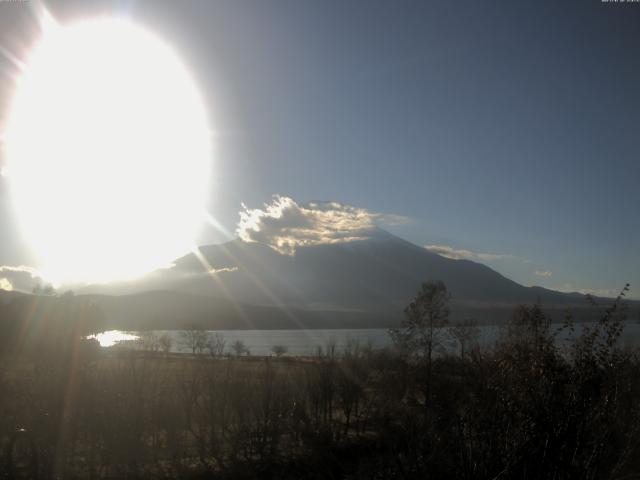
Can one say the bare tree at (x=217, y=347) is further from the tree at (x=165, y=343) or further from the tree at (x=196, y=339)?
the tree at (x=165, y=343)

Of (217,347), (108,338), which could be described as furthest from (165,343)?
(217,347)

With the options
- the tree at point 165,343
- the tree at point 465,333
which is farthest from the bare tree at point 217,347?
the tree at point 465,333

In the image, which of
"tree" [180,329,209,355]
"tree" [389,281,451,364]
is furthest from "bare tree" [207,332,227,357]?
"tree" [389,281,451,364]

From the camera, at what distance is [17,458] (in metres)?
21.1

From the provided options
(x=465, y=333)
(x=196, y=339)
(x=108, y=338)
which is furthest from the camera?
(x=196, y=339)

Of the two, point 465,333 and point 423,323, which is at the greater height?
point 423,323

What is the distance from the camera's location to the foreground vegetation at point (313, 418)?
22.9 feet

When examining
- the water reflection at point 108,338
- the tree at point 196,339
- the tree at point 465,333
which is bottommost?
the tree at point 196,339

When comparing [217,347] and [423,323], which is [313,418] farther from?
[217,347]

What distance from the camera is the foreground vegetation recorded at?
275 inches

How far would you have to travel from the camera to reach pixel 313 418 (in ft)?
96.7

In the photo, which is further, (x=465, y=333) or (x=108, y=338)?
(x=108, y=338)

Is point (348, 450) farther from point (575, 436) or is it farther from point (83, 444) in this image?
point (575, 436)

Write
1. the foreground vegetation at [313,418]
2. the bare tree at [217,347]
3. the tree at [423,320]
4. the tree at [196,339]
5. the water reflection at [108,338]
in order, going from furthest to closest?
the tree at [196,339] → the water reflection at [108,338] → the bare tree at [217,347] → the tree at [423,320] → the foreground vegetation at [313,418]
